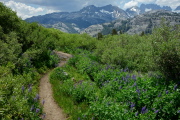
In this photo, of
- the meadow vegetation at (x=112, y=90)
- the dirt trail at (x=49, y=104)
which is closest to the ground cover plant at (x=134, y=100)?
the meadow vegetation at (x=112, y=90)

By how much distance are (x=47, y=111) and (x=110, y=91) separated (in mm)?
4033

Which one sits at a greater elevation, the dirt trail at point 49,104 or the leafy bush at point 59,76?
the leafy bush at point 59,76

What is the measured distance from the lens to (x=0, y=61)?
948 cm

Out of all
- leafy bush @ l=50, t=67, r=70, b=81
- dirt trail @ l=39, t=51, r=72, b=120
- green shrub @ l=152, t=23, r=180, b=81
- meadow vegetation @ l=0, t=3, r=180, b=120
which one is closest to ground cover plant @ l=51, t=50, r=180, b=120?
meadow vegetation @ l=0, t=3, r=180, b=120

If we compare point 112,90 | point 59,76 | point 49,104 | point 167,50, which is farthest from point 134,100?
point 59,76

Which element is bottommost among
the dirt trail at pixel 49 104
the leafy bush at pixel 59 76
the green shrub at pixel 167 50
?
the dirt trail at pixel 49 104

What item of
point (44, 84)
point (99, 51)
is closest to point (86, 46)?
point (99, 51)

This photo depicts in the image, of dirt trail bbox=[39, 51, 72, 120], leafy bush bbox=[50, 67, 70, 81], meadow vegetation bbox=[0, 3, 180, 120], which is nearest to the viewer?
meadow vegetation bbox=[0, 3, 180, 120]

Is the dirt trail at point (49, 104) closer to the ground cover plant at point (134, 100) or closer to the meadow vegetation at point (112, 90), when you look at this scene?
the meadow vegetation at point (112, 90)

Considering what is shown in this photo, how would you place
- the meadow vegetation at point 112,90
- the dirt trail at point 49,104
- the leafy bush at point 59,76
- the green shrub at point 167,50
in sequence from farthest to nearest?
the leafy bush at point 59,76
the dirt trail at point 49,104
the green shrub at point 167,50
the meadow vegetation at point 112,90

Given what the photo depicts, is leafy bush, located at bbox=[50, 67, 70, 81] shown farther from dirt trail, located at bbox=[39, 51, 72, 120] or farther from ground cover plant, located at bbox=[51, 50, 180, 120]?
ground cover plant, located at bbox=[51, 50, 180, 120]

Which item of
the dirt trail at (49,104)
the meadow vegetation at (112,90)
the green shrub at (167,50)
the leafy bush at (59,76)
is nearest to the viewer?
the meadow vegetation at (112,90)

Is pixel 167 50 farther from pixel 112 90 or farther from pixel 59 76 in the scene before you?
pixel 59 76

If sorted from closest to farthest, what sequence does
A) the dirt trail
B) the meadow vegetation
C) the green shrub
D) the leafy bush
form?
the meadow vegetation < the green shrub < the dirt trail < the leafy bush
